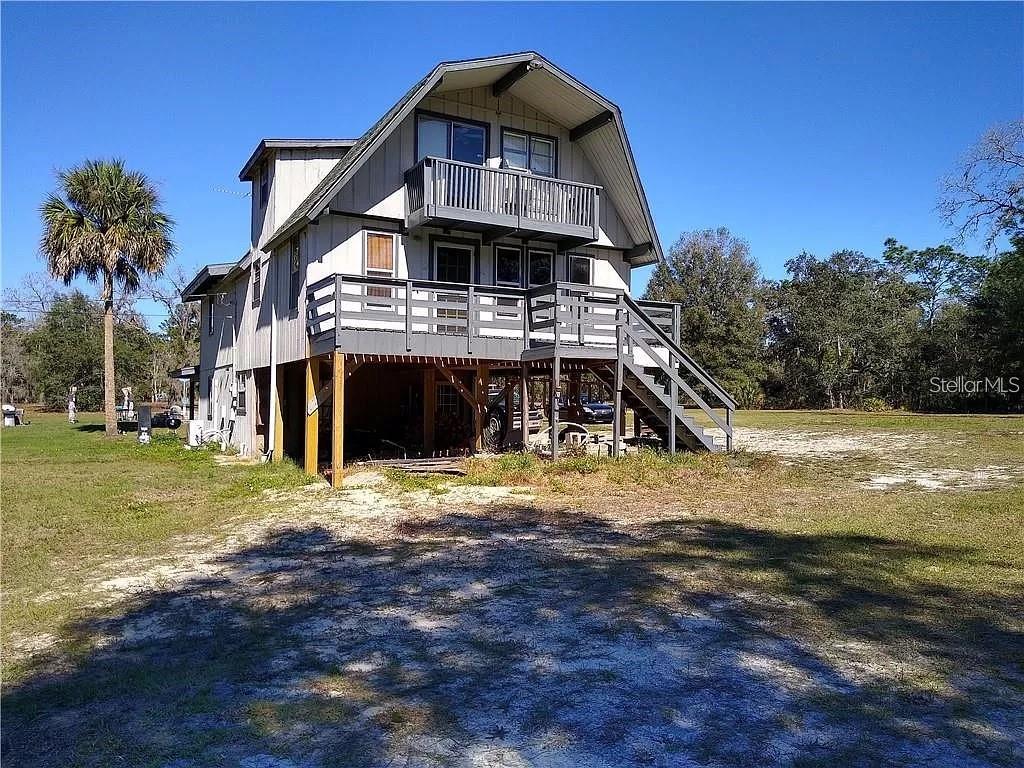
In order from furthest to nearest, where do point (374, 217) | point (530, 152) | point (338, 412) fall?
point (530, 152) < point (374, 217) < point (338, 412)

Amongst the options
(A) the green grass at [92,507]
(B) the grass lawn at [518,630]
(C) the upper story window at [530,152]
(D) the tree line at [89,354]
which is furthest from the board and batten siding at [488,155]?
(D) the tree line at [89,354]

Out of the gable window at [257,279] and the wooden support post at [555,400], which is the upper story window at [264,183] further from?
the wooden support post at [555,400]

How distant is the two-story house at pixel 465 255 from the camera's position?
47.7ft

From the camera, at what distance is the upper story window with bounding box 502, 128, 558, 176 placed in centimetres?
1716

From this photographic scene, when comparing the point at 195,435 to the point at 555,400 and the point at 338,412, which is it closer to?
the point at 338,412

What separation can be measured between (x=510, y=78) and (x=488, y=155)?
1.68 m

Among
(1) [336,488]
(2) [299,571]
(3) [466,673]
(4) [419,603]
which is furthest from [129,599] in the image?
(1) [336,488]

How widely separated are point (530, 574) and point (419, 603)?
1322mm

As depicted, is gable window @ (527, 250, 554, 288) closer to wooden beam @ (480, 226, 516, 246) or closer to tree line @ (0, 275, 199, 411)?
wooden beam @ (480, 226, 516, 246)

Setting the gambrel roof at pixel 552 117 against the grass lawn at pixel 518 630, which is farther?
the gambrel roof at pixel 552 117

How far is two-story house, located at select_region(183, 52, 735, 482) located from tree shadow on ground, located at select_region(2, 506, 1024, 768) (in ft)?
23.0

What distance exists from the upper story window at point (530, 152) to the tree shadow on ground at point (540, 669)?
11713 millimetres

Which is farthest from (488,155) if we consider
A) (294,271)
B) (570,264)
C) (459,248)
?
(294,271)

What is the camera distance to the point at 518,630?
5664 mm
